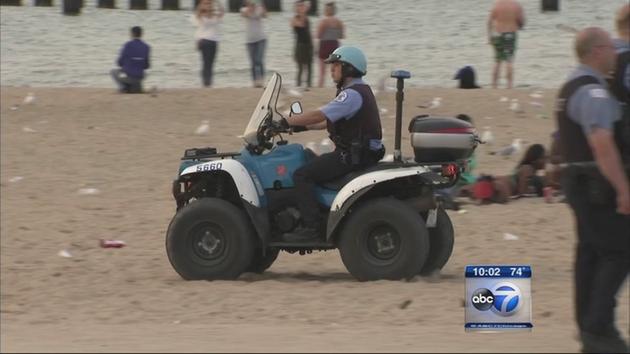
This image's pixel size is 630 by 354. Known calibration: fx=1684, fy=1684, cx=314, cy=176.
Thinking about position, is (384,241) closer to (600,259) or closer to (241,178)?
(241,178)

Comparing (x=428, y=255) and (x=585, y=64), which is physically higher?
(x=585, y=64)

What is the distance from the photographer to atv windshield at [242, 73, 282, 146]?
12.7m

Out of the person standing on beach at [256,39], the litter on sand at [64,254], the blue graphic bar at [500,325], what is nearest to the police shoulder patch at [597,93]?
the blue graphic bar at [500,325]

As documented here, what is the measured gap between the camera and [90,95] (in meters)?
24.1

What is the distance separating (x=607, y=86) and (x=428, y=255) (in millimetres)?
3988

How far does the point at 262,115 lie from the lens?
41.9 feet

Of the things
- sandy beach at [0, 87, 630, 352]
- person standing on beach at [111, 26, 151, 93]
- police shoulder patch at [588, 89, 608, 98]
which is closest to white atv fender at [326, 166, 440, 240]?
sandy beach at [0, 87, 630, 352]

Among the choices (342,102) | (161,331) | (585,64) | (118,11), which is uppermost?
(585,64)

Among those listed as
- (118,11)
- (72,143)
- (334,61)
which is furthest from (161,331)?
(118,11)

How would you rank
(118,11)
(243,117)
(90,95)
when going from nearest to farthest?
(243,117), (90,95), (118,11)

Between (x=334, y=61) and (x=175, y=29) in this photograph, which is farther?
(x=175, y=29)

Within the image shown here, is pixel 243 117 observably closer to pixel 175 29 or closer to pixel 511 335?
pixel 511 335

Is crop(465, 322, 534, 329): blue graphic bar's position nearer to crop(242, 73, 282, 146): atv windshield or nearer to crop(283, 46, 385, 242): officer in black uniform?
crop(283, 46, 385, 242): officer in black uniform

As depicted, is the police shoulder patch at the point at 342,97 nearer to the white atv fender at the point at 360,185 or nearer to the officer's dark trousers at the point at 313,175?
the officer's dark trousers at the point at 313,175
